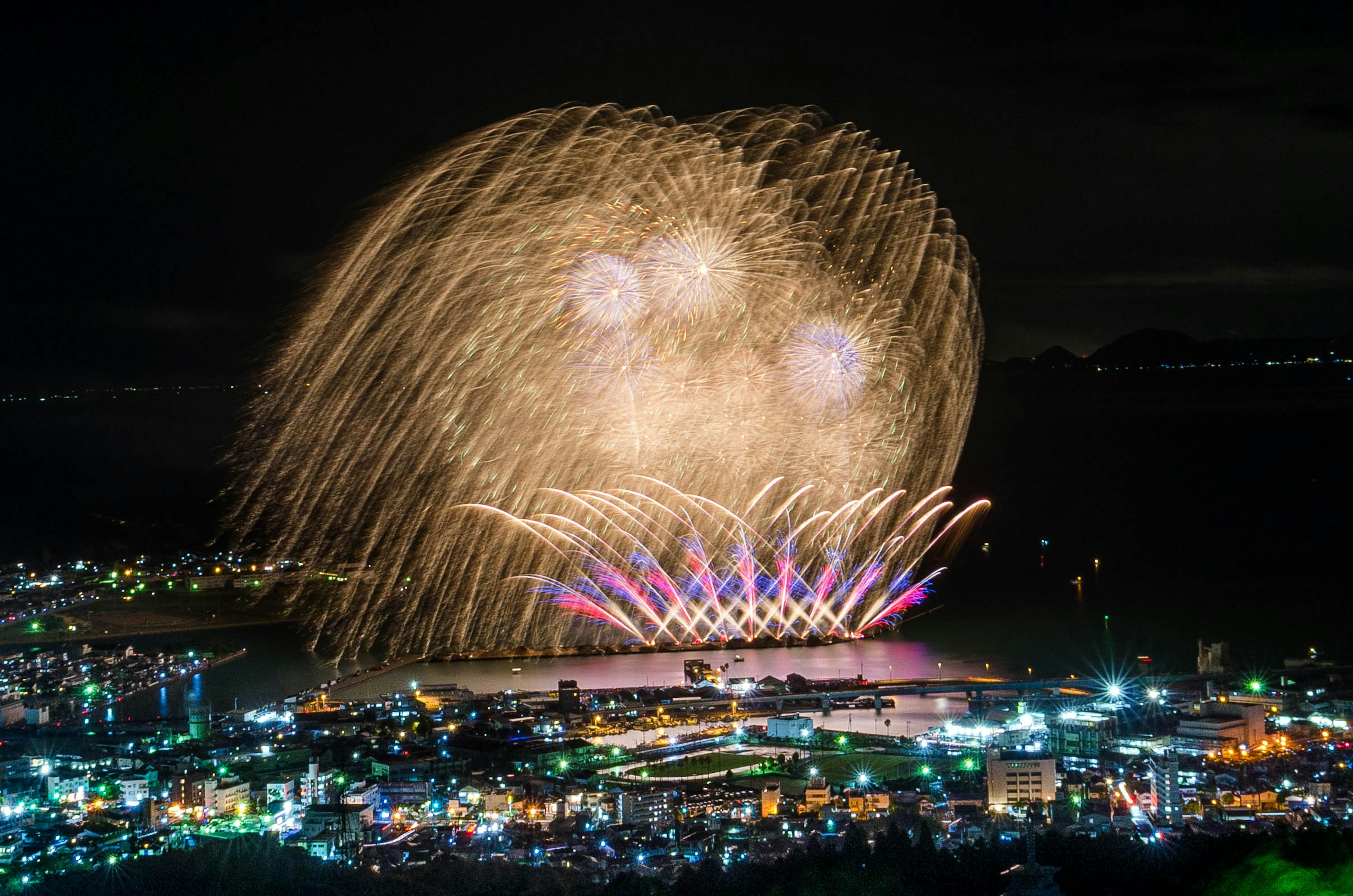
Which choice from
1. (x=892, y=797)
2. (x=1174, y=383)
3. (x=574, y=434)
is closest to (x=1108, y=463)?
(x=1174, y=383)

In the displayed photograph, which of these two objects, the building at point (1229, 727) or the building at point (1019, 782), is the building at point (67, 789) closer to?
the building at point (1019, 782)

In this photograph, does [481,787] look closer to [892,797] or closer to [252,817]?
[252,817]

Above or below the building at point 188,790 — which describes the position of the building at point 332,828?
below

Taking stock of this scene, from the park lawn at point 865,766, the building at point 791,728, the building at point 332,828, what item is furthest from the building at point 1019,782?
the building at point 332,828

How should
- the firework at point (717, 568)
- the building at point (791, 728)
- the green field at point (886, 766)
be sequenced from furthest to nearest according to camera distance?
the firework at point (717, 568) < the building at point (791, 728) < the green field at point (886, 766)

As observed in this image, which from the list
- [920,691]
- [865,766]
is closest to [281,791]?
[865,766]

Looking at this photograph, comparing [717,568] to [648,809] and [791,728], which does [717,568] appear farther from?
[648,809]
